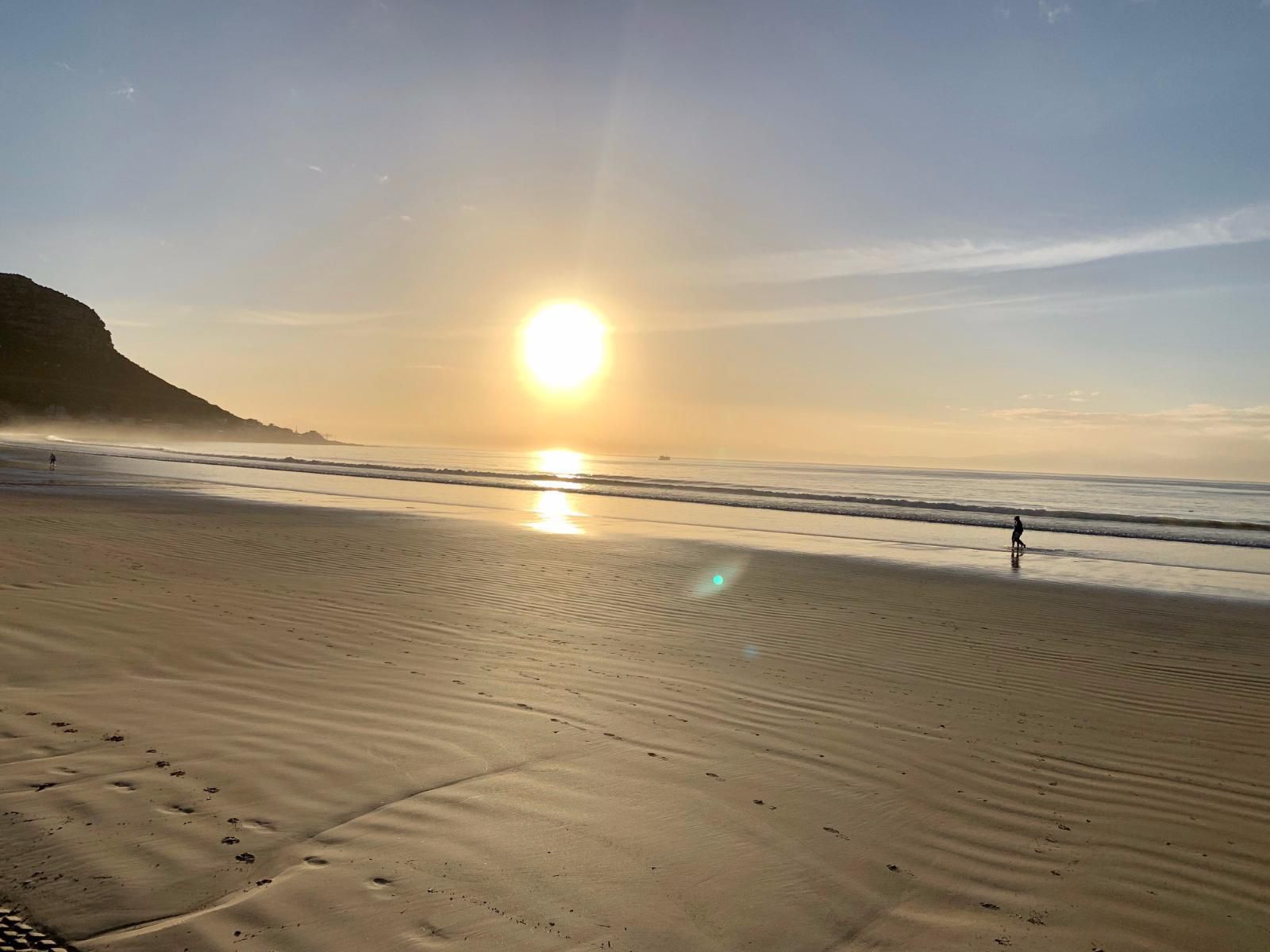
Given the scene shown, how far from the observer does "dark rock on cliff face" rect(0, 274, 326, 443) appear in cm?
13562

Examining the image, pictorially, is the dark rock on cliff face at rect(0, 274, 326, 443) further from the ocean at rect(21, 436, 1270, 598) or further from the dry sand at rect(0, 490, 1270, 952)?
the dry sand at rect(0, 490, 1270, 952)

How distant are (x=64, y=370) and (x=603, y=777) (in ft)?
579

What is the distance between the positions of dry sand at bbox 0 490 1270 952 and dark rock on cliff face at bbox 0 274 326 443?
159 meters

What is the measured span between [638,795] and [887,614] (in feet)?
28.6

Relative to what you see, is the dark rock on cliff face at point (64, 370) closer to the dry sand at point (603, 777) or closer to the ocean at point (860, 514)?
the ocean at point (860, 514)

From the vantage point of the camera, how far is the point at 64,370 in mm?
143125

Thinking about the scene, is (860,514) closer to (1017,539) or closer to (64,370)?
(1017,539)

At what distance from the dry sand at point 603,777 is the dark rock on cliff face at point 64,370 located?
15948cm

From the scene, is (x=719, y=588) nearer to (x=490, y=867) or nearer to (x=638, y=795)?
(x=638, y=795)

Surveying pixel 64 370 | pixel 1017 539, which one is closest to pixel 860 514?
pixel 1017 539

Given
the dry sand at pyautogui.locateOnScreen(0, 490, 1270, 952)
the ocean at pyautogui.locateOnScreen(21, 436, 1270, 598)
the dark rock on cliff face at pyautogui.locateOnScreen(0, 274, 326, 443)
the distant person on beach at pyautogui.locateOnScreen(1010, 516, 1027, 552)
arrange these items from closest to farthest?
the dry sand at pyautogui.locateOnScreen(0, 490, 1270, 952), the ocean at pyautogui.locateOnScreen(21, 436, 1270, 598), the distant person on beach at pyautogui.locateOnScreen(1010, 516, 1027, 552), the dark rock on cliff face at pyautogui.locateOnScreen(0, 274, 326, 443)

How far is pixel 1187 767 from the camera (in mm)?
6289

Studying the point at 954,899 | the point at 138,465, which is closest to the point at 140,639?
the point at 954,899

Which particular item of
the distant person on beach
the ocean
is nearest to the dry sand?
the distant person on beach
